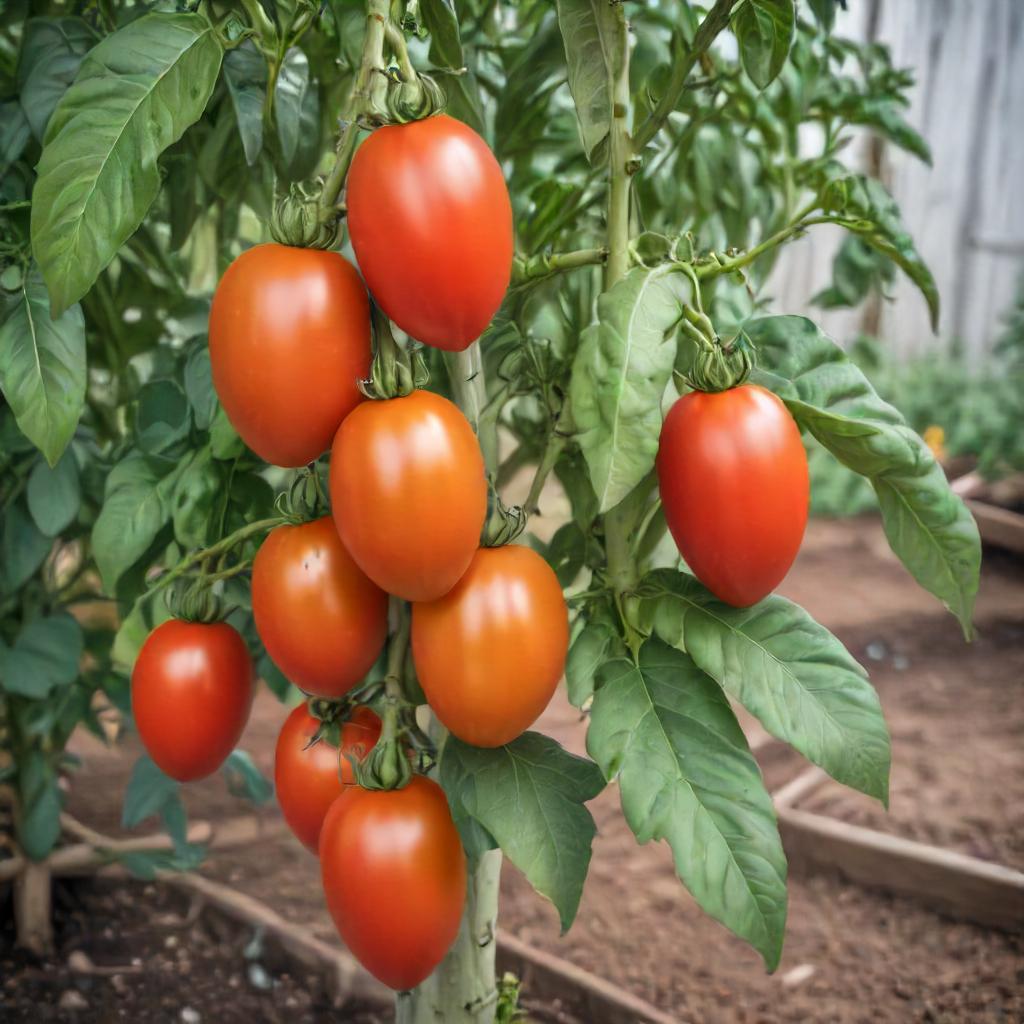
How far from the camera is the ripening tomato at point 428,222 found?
540mm

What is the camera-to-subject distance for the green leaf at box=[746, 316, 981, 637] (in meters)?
0.64

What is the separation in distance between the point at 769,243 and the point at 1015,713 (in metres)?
1.68

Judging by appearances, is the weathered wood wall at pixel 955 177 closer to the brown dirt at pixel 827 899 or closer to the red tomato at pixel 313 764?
the brown dirt at pixel 827 899

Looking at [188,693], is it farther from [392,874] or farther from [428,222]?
[428,222]

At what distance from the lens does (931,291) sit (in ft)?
2.60

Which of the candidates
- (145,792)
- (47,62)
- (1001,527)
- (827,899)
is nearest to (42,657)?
(145,792)

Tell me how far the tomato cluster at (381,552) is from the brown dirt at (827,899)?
640mm

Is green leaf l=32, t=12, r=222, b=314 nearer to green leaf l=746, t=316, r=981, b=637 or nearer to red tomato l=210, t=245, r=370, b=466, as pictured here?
red tomato l=210, t=245, r=370, b=466

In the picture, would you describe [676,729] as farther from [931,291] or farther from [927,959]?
[927,959]

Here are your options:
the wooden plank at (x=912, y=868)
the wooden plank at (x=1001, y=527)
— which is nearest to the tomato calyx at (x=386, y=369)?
the wooden plank at (x=912, y=868)

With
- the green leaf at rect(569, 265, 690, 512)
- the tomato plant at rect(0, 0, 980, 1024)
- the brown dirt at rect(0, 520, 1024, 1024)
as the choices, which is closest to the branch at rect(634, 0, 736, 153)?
the tomato plant at rect(0, 0, 980, 1024)

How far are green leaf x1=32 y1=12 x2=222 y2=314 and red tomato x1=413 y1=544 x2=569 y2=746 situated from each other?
0.27 m

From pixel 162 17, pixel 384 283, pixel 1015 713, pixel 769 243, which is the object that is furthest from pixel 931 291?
pixel 1015 713

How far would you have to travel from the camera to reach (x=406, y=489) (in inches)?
22.0
